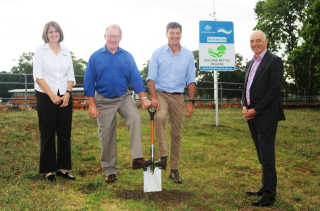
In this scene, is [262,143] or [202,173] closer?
[262,143]

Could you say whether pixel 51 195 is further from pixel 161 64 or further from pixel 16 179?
pixel 161 64

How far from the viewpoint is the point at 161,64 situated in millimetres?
4656

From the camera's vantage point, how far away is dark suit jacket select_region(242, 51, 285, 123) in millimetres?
3730

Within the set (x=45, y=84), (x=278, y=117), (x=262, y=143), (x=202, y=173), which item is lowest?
(x=202, y=173)

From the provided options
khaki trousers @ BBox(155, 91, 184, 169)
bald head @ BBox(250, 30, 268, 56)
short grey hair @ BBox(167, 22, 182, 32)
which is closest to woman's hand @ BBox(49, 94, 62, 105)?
khaki trousers @ BBox(155, 91, 184, 169)

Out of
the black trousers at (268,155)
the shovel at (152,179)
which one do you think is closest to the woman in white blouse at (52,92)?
the shovel at (152,179)

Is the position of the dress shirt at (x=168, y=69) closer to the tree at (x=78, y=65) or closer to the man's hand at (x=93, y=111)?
the man's hand at (x=93, y=111)

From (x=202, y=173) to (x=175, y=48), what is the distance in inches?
82.1

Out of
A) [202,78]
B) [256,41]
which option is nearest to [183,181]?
[256,41]

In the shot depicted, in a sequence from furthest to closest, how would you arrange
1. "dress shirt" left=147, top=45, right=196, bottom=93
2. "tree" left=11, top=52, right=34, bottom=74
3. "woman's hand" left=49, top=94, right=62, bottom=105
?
"tree" left=11, top=52, right=34, bottom=74 → "dress shirt" left=147, top=45, right=196, bottom=93 → "woman's hand" left=49, top=94, right=62, bottom=105

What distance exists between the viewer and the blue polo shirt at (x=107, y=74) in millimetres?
4422

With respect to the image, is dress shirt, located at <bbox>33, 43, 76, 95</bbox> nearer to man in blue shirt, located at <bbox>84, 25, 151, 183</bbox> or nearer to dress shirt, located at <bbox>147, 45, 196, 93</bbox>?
man in blue shirt, located at <bbox>84, 25, 151, 183</bbox>

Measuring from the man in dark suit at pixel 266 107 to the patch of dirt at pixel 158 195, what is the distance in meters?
0.86

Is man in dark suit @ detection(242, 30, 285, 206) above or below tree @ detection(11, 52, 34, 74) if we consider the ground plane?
→ below
